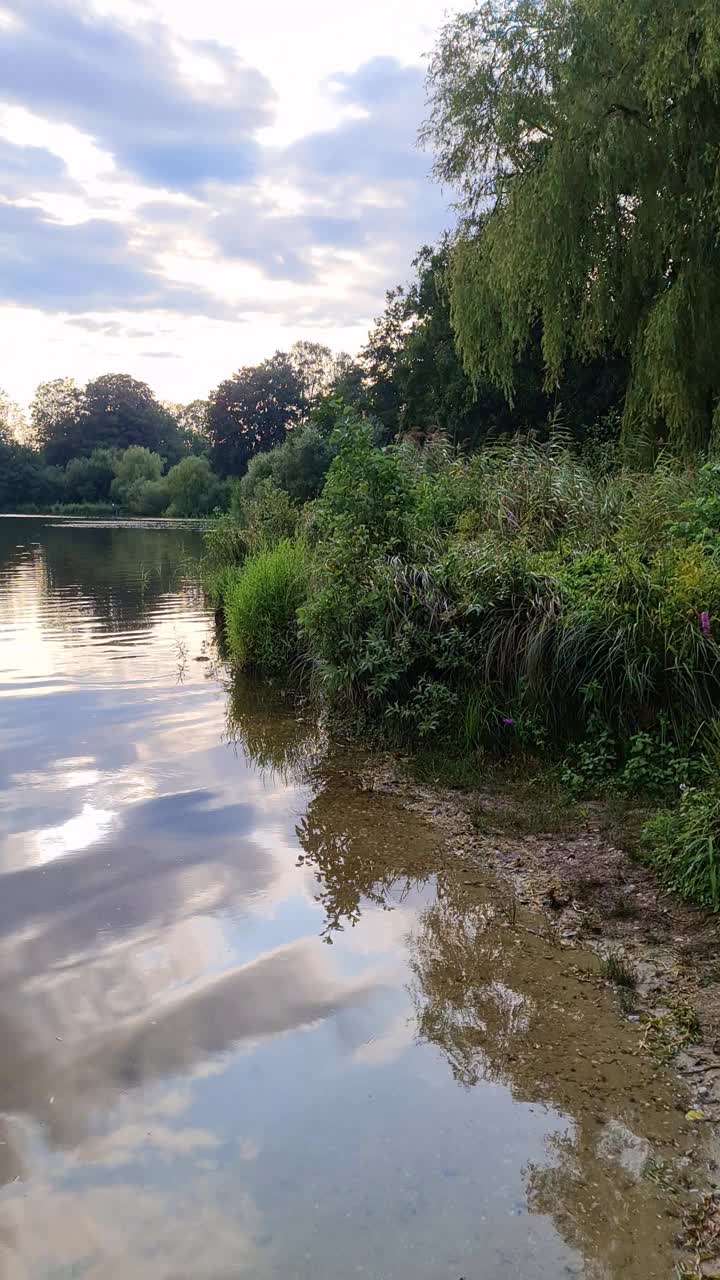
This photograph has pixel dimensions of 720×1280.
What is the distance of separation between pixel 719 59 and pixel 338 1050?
10357 millimetres

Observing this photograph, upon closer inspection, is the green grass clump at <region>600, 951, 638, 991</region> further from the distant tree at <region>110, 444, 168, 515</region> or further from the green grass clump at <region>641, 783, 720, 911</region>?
the distant tree at <region>110, 444, 168, 515</region>

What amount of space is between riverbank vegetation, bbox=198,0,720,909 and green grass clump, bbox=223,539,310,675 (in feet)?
0.13

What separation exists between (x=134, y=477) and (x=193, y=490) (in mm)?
13981

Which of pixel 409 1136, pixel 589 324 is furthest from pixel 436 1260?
pixel 589 324

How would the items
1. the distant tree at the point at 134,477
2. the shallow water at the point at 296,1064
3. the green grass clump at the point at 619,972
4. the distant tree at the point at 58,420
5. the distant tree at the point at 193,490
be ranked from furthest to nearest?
the distant tree at the point at 58,420
the distant tree at the point at 134,477
the distant tree at the point at 193,490
the green grass clump at the point at 619,972
the shallow water at the point at 296,1064

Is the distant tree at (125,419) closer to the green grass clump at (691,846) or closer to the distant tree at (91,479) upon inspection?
the distant tree at (91,479)

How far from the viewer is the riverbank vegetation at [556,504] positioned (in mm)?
5992

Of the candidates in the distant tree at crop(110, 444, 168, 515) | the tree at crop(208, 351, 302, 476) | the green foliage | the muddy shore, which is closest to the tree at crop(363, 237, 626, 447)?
the green foliage

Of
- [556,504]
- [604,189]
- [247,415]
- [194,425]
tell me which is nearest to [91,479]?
[247,415]

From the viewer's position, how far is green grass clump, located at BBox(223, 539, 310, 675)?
984 centimetres

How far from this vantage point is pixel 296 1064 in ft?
10.8

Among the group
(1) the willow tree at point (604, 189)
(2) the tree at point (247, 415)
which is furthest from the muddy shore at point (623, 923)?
(2) the tree at point (247, 415)

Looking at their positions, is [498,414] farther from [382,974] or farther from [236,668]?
[382,974]

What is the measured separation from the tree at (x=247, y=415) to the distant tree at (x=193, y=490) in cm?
1320
